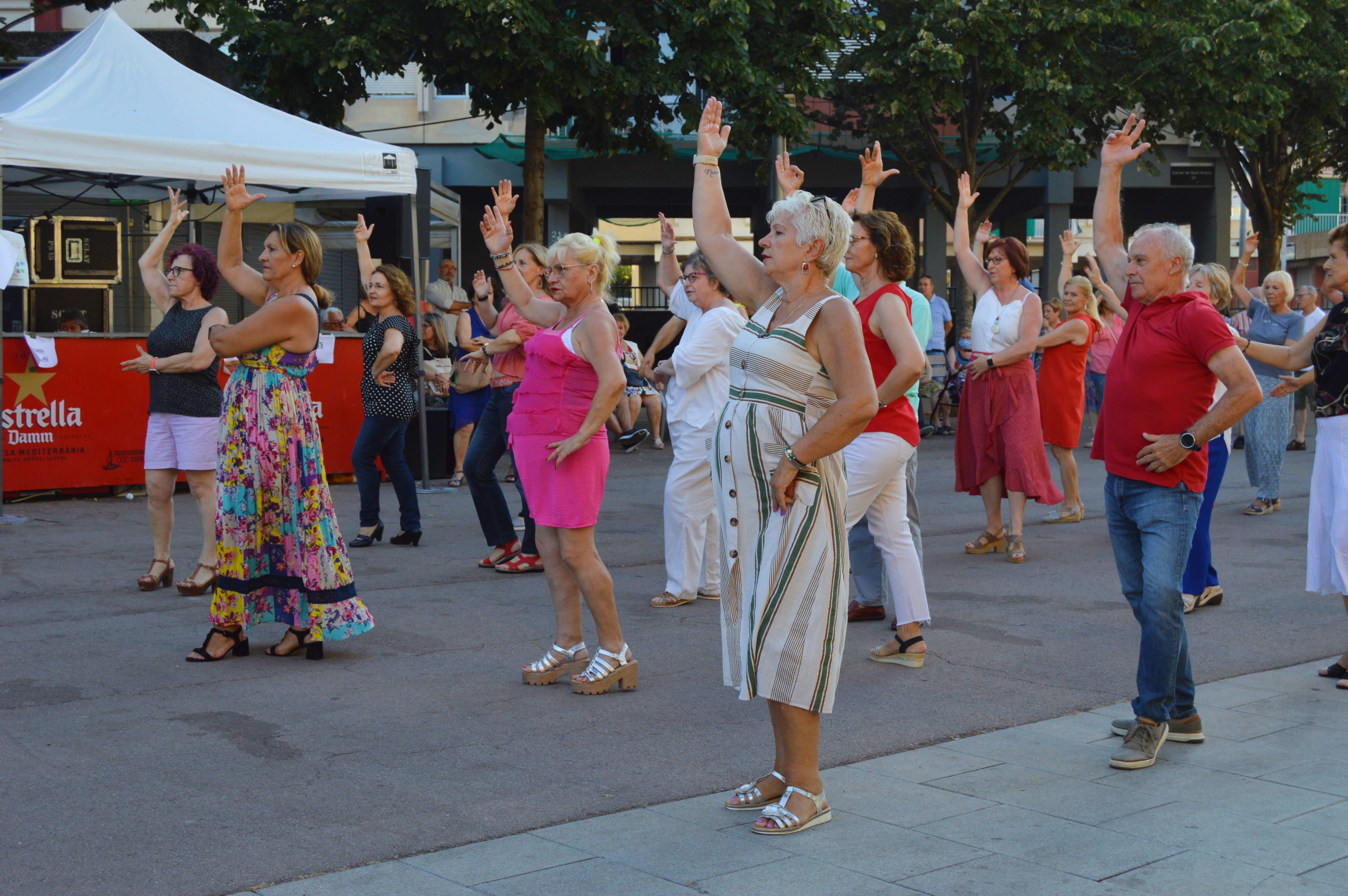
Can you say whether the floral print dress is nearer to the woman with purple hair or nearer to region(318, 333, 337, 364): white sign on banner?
the woman with purple hair

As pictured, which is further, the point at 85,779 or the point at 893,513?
the point at 893,513

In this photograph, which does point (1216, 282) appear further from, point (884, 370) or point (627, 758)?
point (627, 758)

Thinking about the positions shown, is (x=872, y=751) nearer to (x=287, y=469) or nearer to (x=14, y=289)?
(x=287, y=469)

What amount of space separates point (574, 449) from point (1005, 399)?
4189mm

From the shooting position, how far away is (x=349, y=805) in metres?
4.09

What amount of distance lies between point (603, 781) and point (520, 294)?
2.53 meters

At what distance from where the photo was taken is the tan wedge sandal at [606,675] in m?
5.43

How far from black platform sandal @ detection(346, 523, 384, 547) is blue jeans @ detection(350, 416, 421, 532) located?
5 cm

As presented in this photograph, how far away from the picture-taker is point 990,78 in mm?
21516

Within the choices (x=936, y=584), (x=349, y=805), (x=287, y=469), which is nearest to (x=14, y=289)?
(x=287, y=469)

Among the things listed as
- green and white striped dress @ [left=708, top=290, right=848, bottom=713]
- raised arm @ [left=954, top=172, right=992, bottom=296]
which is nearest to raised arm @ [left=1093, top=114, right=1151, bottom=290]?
green and white striped dress @ [left=708, top=290, right=848, bottom=713]

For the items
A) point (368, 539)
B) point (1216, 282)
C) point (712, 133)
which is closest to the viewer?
point (712, 133)

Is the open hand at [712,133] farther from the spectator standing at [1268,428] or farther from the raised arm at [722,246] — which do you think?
the spectator standing at [1268,428]

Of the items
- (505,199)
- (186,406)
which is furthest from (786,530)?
(186,406)
